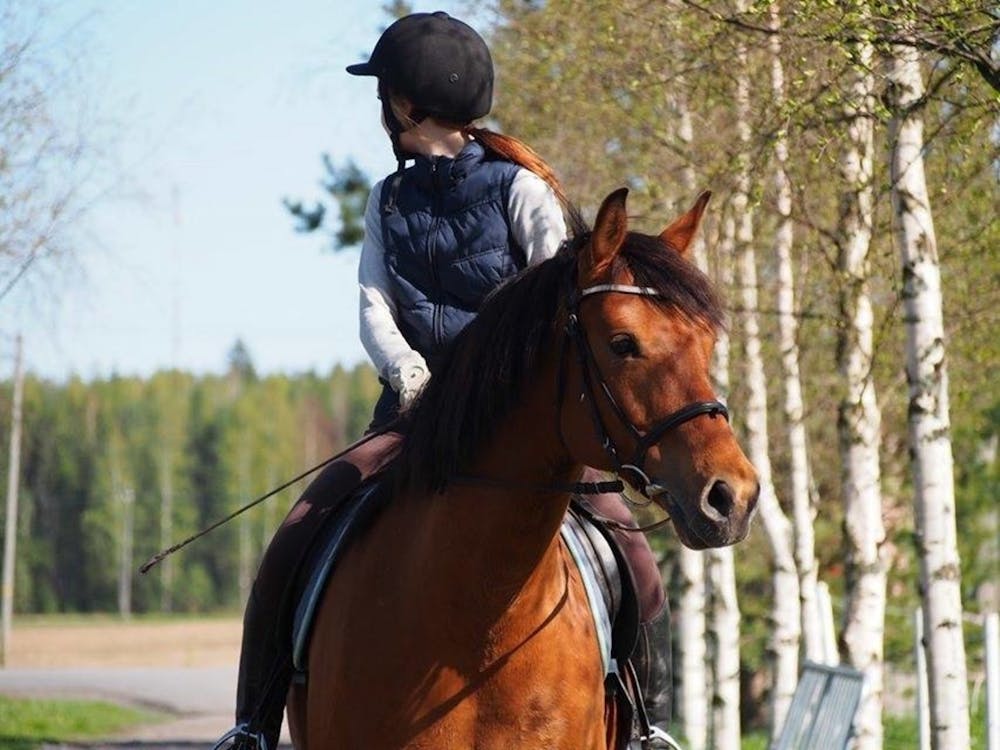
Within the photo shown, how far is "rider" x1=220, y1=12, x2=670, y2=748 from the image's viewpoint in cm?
566

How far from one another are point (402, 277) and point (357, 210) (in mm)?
18384

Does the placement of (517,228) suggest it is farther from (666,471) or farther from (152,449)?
A: (152,449)

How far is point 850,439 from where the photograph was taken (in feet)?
38.6

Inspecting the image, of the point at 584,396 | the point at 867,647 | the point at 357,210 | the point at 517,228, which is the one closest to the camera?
the point at 584,396

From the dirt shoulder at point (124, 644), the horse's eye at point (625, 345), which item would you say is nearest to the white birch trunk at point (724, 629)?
the horse's eye at point (625, 345)

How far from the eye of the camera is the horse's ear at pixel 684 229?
502 cm

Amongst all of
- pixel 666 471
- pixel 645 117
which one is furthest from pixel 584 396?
pixel 645 117

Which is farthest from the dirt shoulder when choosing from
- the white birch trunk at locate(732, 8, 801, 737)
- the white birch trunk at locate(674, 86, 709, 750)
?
the white birch trunk at locate(732, 8, 801, 737)

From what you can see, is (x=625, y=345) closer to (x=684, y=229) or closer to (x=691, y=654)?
(x=684, y=229)

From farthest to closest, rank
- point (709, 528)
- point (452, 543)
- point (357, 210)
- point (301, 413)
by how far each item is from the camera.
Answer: point (301, 413)
point (357, 210)
point (452, 543)
point (709, 528)

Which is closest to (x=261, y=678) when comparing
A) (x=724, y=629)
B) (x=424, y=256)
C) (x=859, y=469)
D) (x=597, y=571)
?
(x=597, y=571)

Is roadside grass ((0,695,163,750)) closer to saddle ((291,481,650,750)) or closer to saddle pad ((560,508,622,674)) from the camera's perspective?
saddle ((291,481,650,750))

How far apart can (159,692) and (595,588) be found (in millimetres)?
24246

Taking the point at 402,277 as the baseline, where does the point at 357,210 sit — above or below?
above
